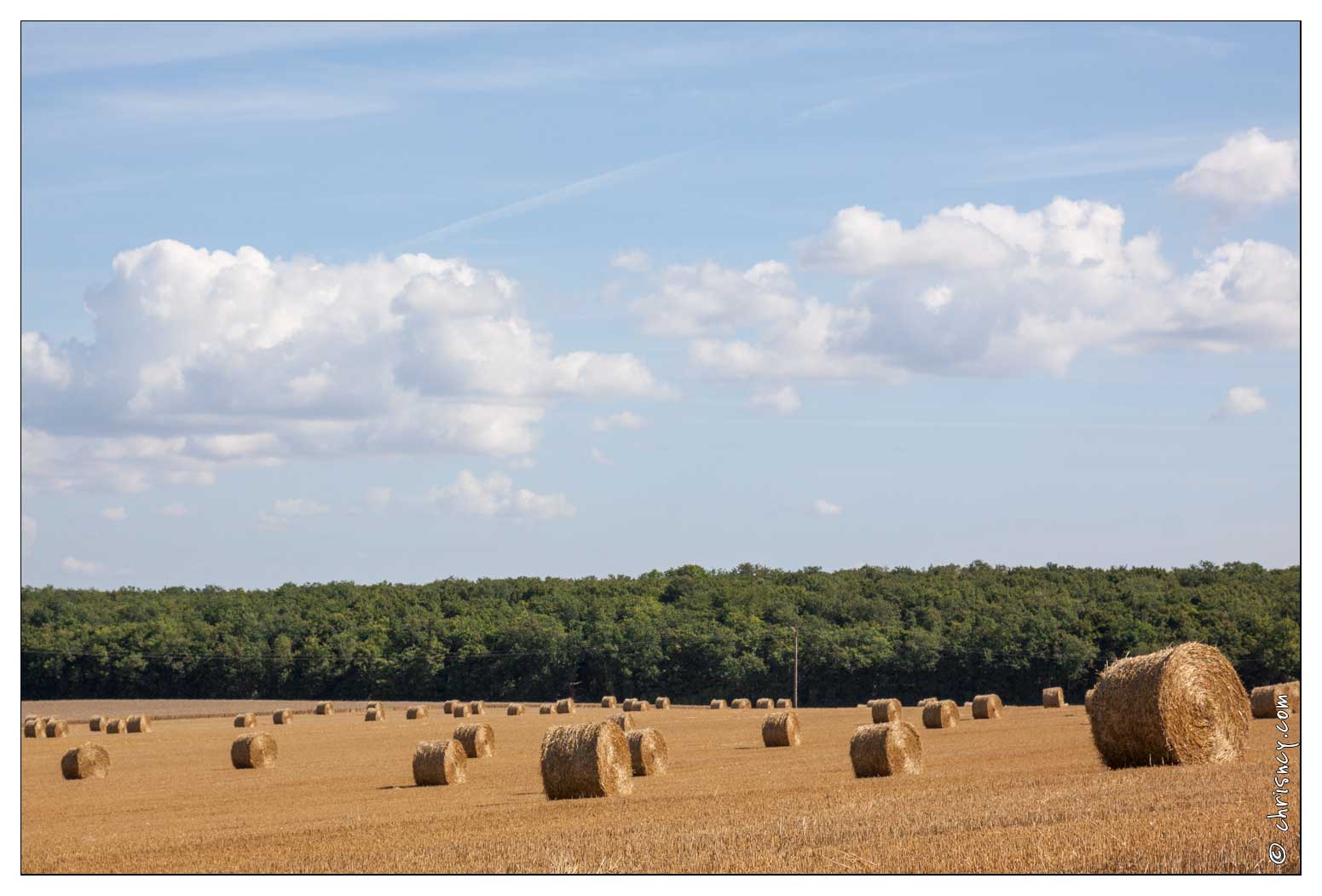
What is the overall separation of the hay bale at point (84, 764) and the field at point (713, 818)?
564mm

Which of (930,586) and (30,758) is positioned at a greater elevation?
(930,586)

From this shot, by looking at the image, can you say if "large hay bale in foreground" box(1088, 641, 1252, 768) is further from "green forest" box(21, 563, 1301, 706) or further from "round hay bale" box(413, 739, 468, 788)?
"green forest" box(21, 563, 1301, 706)

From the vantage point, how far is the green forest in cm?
8344

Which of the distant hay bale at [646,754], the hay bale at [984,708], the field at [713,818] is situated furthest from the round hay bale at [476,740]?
the hay bale at [984,708]

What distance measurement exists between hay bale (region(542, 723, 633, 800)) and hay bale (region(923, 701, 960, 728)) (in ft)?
77.3

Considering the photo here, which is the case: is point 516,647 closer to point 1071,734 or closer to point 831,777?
point 1071,734

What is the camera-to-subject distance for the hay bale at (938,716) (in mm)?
46000

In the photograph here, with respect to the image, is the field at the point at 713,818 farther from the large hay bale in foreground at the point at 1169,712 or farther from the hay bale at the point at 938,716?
the hay bale at the point at 938,716

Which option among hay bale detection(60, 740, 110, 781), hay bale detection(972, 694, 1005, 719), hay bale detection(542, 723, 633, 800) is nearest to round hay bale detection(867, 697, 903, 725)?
hay bale detection(972, 694, 1005, 719)

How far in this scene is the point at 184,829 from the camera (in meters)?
21.2

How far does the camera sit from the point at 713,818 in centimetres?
1791

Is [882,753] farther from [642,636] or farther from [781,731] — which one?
[642,636]
